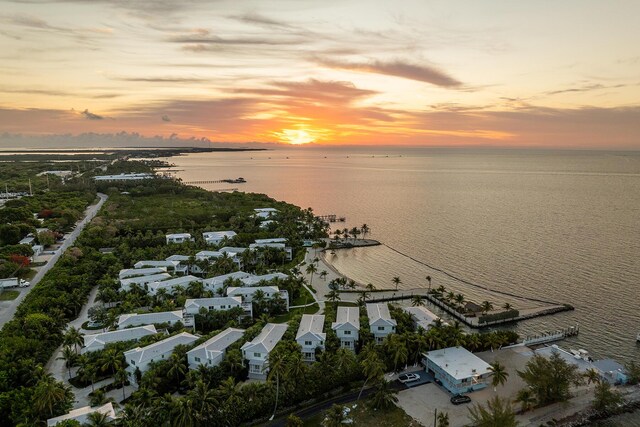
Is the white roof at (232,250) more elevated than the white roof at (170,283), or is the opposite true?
the white roof at (232,250)

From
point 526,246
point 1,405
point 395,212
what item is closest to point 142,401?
point 1,405

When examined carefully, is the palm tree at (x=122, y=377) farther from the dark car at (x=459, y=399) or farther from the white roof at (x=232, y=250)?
the white roof at (x=232, y=250)

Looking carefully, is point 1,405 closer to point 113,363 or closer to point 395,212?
point 113,363

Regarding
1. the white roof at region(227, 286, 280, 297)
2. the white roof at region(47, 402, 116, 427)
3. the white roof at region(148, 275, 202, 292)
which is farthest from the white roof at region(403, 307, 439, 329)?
the white roof at region(47, 402, 116, 427)

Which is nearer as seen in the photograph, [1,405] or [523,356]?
[1,405]

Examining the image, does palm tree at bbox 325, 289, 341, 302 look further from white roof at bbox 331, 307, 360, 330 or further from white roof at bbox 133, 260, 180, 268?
white roof at bbox 133, 260, 180, 268

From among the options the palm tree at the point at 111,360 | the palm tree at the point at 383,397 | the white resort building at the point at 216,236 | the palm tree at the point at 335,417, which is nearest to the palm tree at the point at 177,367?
the palm tree at the point at 111,360

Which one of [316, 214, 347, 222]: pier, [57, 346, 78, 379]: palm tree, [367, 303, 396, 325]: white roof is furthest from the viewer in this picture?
[316, 214, 347, 222]: pier
